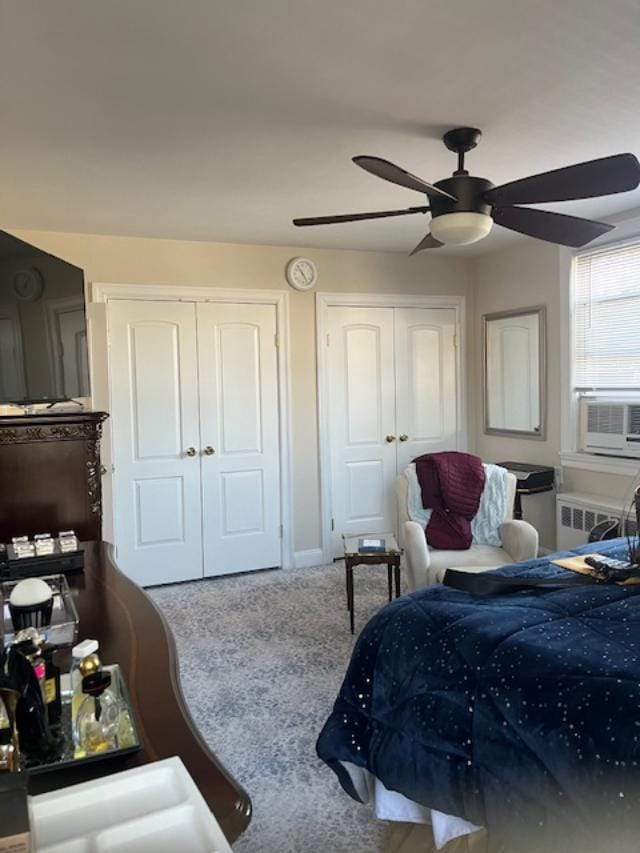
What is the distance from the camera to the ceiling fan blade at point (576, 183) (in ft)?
6.26

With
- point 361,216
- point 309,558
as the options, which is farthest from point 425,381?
point 361,216

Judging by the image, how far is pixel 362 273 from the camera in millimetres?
4930

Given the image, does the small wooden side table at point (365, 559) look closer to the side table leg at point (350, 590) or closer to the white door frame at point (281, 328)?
the side table leg at point (350, 590)

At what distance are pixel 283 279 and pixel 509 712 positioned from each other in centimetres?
370

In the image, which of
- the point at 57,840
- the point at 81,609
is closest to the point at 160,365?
the point at 81,609

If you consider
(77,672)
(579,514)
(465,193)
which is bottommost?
(579,514)

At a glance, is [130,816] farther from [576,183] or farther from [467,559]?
[467,559]

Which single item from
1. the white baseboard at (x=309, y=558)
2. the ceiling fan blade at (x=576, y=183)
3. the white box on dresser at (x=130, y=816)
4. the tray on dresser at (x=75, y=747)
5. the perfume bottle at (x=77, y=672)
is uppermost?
the ceiling fan blade at (x=576, y=183)

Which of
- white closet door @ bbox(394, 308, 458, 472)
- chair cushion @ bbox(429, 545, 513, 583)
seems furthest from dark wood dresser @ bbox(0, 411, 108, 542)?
white closet door @ bbox(394, 308, 458, 472)

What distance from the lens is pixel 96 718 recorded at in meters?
0.99

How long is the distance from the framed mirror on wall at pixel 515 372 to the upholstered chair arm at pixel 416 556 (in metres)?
1.67

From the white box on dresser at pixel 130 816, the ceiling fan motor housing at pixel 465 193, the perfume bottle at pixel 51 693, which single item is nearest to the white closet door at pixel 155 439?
the ceiling fan motor housing at pixel 465 193

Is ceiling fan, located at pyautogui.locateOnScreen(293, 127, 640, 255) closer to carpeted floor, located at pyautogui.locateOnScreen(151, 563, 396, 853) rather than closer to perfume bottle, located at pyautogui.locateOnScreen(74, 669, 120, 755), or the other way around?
perfume bottle, located at pyautogui.locateOnScreen(74, 669, 120, 755)

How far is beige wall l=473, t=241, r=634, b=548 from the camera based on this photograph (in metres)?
4.27
